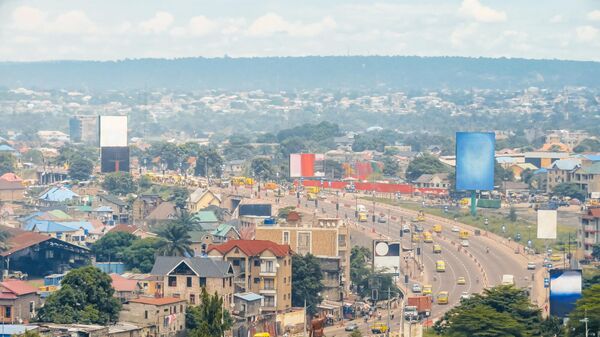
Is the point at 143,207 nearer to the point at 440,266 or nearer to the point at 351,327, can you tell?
the point at 440,266

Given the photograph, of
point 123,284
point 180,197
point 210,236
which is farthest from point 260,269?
point 180,197

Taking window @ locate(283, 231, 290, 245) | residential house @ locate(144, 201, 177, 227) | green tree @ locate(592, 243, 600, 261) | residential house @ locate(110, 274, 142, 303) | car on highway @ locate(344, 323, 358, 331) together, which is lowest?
car on highway @ locate(344, 323, 358, 331)

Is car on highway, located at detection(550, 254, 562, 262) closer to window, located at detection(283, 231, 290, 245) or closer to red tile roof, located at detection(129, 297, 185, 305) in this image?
window, located at detection(283, 231, 290, 245)

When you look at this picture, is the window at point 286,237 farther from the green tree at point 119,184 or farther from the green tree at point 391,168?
the green tree at point 391,168

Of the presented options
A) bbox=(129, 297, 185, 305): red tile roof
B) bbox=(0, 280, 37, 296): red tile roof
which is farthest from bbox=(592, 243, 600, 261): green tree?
bbox=(0, 280, 37, 296): red tile roof

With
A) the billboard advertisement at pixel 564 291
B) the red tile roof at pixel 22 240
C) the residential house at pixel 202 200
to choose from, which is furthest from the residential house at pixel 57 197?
the billboard advertisement at pixel 564 291

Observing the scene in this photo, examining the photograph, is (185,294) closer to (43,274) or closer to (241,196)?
(43,274)
